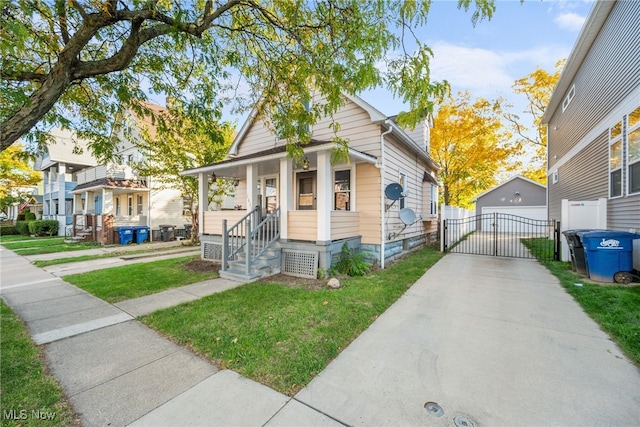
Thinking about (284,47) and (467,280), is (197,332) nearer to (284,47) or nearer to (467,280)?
(284,47)

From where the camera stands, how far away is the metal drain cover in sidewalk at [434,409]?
2176 mm

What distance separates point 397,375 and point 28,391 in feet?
11.7

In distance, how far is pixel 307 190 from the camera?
9.09 metres

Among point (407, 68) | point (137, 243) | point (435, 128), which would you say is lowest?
point (137, 243)

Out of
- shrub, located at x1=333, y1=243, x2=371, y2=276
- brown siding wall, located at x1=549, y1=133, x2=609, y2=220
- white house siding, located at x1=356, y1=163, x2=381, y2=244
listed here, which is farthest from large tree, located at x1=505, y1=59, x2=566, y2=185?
shrub, located at x1=333, y1=243, x2=371, y2=276

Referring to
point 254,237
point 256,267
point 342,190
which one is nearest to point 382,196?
point 342,190

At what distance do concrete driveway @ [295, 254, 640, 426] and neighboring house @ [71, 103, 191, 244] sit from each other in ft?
48.0

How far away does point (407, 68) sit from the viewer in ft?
Answer: 11.6

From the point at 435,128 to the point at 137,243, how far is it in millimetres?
18989

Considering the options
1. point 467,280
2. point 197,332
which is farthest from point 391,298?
point 197,332

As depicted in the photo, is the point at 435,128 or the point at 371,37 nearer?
the point at 371,37

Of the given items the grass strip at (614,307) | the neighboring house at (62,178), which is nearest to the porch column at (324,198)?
the grass strip at (614,307)

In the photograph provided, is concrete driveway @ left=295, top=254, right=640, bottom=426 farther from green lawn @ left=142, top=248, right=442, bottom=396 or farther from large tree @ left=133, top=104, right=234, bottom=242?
large tree @ left=133, top=104, right=234, bottom=242

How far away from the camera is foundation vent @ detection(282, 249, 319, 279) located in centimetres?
666
